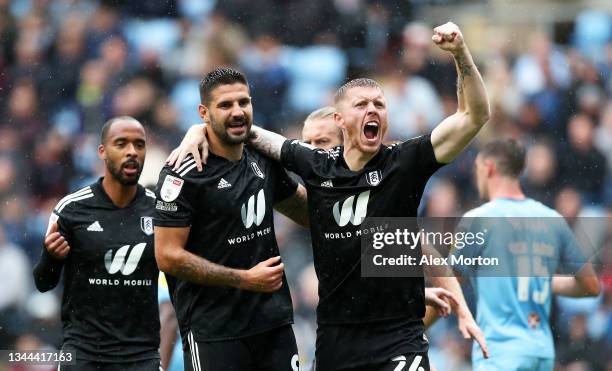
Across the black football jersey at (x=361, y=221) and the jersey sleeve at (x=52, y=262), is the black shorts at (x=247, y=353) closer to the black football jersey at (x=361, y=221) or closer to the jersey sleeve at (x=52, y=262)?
the black football jersey at (x=361, y=221)

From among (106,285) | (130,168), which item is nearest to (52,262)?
(106,285)

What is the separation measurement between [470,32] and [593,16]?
1.48 metres

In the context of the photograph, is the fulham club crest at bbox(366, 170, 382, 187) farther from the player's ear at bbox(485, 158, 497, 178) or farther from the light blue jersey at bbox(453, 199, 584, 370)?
the player's ear at bbox(485, 158, 497, 178)

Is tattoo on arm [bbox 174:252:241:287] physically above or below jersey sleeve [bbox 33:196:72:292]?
below

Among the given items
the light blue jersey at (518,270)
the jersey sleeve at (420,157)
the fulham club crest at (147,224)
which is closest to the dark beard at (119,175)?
the fulham club crest at (147,224)

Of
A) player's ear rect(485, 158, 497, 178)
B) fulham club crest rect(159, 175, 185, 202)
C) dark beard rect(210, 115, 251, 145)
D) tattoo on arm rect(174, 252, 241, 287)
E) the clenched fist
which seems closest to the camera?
the clenched fist

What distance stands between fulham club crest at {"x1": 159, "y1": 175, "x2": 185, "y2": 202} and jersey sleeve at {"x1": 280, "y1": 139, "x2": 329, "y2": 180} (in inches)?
26.5

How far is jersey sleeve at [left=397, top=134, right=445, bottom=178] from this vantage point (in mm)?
5957

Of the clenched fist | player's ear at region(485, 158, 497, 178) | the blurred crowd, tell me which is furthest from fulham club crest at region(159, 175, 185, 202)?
the blurred crowd

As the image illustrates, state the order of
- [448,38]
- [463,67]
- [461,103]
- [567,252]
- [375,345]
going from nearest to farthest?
1. [448,38]
2. [463,67]
3. [461,103]
4. [375,345]
5. [567,252]

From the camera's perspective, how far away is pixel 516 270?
802 cm

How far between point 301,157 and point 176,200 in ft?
2.54

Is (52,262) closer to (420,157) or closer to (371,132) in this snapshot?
(371,132)

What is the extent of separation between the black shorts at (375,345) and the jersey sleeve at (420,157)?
810 mm
